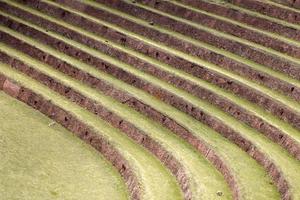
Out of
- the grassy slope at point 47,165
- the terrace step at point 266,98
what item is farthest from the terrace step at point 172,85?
the grassy slope at point 47,165

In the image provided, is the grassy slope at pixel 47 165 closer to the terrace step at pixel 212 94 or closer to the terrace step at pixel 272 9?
the terrace step at pixel 212 94

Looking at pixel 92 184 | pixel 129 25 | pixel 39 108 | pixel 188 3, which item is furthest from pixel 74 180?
pixel 188 3

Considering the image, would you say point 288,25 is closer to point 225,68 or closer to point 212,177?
point 225,68

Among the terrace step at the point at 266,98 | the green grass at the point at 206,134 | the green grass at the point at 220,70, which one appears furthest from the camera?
the green grass at the point at 220,70

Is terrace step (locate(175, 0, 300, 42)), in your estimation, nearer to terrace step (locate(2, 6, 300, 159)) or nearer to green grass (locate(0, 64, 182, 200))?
terrace step (locate(2, 6, 300, 159))

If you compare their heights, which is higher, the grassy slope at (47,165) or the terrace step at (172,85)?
the terrace step at (172,85)

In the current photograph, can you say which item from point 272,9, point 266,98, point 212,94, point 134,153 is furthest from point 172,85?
point 272,9
